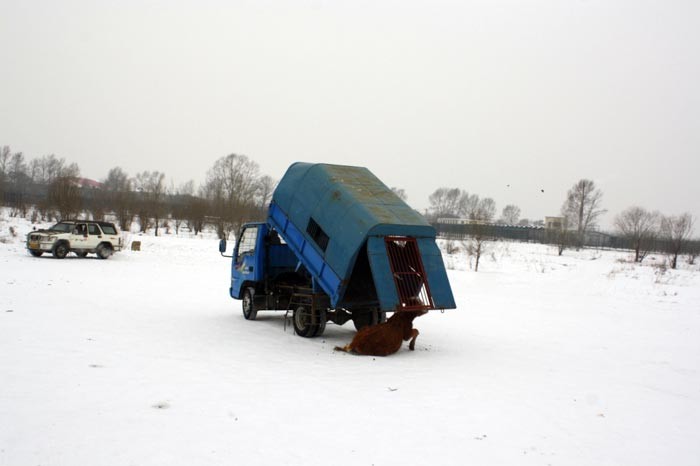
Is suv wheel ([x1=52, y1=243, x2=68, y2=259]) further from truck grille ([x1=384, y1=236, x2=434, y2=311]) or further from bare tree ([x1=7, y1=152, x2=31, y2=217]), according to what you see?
bare tree ([x1=7, y1=152, x2=31, y2=217])

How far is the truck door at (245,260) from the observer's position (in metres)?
14.6

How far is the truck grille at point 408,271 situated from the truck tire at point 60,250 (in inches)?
887

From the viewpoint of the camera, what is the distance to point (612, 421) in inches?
301

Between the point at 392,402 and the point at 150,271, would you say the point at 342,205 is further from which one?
the point at 150,271

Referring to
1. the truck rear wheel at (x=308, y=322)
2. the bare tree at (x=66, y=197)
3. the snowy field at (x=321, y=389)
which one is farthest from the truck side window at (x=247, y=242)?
the bare tree at (x=66, y=197)

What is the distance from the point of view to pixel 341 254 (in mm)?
11227

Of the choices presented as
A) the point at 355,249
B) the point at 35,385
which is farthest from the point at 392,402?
the point at 35,385

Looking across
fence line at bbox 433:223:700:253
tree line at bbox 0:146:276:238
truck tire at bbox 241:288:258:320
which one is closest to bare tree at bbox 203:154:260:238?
tree line at bbox 0:146:276:238

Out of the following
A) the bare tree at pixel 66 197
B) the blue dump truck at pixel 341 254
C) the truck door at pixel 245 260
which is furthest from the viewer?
the bare tree at pixel 66 197

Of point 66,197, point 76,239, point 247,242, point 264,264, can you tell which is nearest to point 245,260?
point 247,242

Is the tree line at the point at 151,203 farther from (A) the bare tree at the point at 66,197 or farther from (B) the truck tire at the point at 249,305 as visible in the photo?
(B) the truck tire at the point at 249,305

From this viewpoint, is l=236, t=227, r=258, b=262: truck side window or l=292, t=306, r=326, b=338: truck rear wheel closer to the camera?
l=292, t=306, r=326, b=338: truck rear wheel

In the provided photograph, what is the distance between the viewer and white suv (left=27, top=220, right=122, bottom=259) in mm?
28016

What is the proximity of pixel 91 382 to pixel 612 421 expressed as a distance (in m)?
7.04
